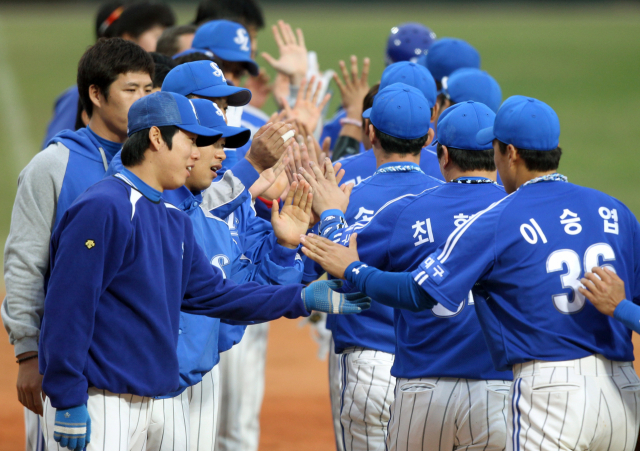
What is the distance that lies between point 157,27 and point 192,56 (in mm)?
2213

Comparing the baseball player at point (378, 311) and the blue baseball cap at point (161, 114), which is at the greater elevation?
the blue baseball cap at point (161, 114)

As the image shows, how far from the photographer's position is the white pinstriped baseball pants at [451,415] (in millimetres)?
3107

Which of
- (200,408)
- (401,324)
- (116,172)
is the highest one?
(116,172)

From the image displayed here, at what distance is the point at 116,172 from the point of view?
2.70 meters

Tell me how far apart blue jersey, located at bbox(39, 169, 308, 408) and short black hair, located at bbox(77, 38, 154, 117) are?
79 cm

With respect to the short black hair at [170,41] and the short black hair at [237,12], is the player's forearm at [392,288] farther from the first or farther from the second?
the short black hair at [237,12]

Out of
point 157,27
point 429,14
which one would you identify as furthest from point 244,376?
point 429,14

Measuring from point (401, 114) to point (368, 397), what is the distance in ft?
4.34

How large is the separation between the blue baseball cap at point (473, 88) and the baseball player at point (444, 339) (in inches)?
46.5

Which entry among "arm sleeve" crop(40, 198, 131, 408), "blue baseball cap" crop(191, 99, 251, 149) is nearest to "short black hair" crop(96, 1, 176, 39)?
"blue baseball cap" crop(191, 99, 251, 149)

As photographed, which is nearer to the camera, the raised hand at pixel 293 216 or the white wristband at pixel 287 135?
the raised hand at pixel 293 216

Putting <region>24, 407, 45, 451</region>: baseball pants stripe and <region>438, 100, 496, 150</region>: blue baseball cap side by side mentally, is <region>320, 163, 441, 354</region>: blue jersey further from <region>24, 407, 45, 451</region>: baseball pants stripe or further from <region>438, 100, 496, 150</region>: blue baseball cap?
<region>24, 407, 45, 451</region>: baseball pants stripe

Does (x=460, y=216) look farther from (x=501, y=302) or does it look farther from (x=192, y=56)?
(x=192, y=56)

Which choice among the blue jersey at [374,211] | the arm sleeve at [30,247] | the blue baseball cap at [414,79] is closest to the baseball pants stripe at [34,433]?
the arm sleeve at [30,247]
